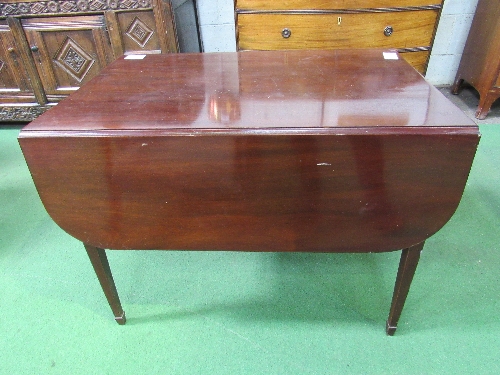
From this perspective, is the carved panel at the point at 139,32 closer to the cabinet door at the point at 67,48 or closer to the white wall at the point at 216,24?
the cabinet door at the point at 67,48

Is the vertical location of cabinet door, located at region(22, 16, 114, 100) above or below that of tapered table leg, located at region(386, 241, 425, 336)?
above

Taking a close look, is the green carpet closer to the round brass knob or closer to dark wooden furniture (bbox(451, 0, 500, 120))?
dark wooden furniture (bbox(451, 0, 500, 120))

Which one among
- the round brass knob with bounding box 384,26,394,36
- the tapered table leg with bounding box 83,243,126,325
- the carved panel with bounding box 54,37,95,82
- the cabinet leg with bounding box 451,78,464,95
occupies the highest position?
the round brass knob with bounding box 384,26,394,36

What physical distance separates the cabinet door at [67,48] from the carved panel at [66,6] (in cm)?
4

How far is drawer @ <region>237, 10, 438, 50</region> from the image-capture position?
6.68 ft

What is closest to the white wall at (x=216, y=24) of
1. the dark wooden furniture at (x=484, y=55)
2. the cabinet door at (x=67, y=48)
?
the cabinet door at (x=67, y=48)

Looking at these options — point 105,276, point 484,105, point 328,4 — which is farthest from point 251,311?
point 484,105

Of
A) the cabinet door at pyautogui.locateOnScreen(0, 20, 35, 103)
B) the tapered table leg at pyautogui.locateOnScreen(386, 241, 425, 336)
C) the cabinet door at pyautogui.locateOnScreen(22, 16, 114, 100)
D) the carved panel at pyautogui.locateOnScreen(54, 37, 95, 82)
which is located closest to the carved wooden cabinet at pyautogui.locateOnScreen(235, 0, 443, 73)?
the cabinet door at pyautogui.locateOnScreen(22, 16, 114, 100)

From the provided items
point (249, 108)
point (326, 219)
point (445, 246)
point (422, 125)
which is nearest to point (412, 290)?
point (445, 246)

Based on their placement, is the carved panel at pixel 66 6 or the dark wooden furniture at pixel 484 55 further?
the dark wooden furniture at pixel 484 55

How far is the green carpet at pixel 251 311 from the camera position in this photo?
1.03 metres

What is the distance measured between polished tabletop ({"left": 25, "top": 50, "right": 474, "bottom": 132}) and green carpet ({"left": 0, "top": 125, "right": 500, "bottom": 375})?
2.16 feet

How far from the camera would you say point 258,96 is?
0.95 m

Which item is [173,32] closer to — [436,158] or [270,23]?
[270,23]
